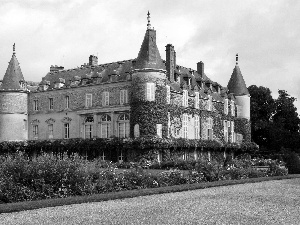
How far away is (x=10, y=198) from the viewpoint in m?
14.0

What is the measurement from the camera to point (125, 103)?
128ft

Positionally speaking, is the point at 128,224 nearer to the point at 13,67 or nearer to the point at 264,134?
the point at 13,67

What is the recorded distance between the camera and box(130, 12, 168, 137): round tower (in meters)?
36.3

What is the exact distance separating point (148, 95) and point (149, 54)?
10.2ft

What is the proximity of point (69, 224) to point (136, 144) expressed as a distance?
989 inches

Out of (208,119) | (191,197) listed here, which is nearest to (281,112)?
(208,119)

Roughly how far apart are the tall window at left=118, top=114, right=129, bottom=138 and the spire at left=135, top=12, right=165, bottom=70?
460 cm

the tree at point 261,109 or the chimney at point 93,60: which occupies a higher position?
the chimney at point 93,60

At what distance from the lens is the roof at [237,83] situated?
50188 mm

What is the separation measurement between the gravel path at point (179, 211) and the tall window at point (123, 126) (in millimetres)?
22788

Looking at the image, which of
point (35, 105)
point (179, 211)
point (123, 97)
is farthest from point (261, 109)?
point (179, 211)

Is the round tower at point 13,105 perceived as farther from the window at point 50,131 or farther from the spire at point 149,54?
the spire at point 149,54

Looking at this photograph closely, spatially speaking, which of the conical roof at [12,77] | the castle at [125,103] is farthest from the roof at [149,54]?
the conical roof at [12,77]

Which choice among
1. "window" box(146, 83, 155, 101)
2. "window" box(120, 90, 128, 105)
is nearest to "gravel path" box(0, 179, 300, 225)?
"window" box(146, 83, 155, 101)
